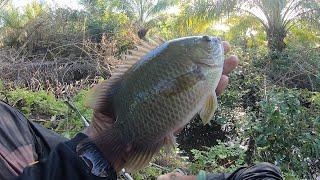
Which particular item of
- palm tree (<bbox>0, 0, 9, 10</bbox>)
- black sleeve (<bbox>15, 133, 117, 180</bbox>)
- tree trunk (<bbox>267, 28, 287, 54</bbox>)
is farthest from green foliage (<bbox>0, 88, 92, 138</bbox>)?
palm tree (<bbox>0, 0, 9, 10</bbox>)

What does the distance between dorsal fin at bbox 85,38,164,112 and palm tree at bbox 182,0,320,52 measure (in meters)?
11.9

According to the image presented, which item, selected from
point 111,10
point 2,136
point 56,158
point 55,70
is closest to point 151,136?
point 56,158

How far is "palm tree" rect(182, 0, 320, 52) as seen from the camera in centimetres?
1275

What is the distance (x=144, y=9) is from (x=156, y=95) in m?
17.9

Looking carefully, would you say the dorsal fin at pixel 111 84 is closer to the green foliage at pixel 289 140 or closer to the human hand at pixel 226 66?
the human hand at pixel 226 66

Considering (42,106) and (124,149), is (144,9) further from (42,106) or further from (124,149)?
(124,149)

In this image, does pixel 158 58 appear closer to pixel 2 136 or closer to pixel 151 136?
pixel 151 136

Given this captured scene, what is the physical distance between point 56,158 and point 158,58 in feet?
1.24

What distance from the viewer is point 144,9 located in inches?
728

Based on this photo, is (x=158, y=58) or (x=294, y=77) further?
(x=294, y=77)

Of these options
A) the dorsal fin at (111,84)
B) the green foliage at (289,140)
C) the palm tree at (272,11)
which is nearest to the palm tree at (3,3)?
the palm tree at (272,11)

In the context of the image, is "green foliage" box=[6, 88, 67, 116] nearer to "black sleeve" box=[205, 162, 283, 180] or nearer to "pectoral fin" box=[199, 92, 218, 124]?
"black sleeve" box=[205, 162, 283, 180]

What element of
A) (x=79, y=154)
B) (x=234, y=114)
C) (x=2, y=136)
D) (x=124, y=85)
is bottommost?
(x=234, y=114)

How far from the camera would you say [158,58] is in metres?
1.01
